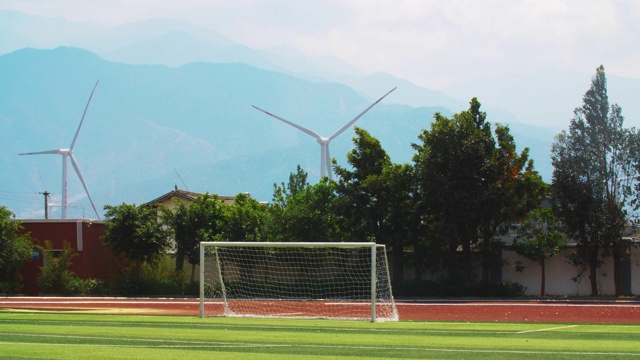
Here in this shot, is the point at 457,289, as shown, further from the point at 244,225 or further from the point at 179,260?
the point at 179,260

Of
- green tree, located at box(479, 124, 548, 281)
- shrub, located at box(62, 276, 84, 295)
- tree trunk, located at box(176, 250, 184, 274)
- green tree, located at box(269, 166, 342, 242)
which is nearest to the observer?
green tree, located at box(479, 124, 548, 281)

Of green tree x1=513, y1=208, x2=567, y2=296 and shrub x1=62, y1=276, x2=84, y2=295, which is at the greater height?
green tree x1=513, y1=208, x2=567, y2=296

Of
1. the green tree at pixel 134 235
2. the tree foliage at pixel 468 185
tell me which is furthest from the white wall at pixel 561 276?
the green tree at pixel 134 235

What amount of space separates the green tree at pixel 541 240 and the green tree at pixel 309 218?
981 centimetres

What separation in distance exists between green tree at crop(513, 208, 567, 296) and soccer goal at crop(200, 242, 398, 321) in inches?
311

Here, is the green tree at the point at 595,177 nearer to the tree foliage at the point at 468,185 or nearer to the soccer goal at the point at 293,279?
the tree foliage at the point at 468,185

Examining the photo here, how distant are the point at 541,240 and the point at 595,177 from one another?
4160mm

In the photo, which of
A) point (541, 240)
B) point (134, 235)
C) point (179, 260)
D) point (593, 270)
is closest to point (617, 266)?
point (593, 270)

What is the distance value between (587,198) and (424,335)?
27443 mm

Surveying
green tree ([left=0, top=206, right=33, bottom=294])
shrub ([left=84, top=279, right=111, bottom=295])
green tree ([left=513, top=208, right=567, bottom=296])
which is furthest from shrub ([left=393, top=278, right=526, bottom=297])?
green tree ([left=0, top=206, right=33, bottom=294])

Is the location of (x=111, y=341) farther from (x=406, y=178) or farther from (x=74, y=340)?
(x=406, y=178)

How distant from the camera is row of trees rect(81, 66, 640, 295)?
44.4 meters

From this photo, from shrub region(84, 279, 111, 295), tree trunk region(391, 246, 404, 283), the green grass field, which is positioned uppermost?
tree trunk region(391, 246, 404, 283)

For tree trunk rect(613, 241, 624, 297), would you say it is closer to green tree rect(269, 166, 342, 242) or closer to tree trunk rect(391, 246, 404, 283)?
tree trunk rect(391, 246, 404, 283)
